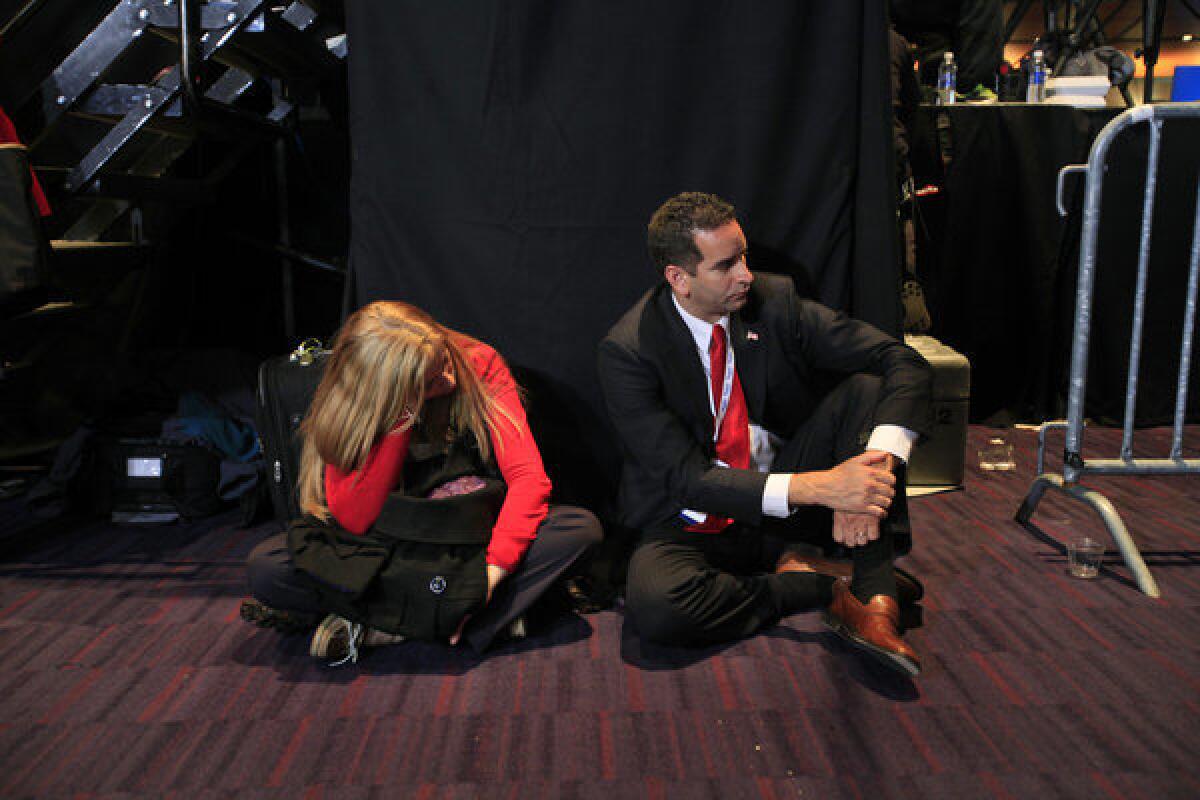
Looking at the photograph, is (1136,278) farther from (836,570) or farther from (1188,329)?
(836,570)

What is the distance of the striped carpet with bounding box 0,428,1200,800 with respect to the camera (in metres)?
1.84

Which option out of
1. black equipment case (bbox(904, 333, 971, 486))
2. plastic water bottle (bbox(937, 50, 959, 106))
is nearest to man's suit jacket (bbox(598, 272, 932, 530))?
black equipment case (bbox(904, 333, 971, 486))

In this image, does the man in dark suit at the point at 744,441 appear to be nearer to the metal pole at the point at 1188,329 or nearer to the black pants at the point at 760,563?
the black pants at the point at 760,563

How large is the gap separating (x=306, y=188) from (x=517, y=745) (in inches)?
141

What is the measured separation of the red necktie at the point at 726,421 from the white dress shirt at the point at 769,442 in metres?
0.02

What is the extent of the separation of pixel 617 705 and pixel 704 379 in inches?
32.9

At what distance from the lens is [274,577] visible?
2379mm

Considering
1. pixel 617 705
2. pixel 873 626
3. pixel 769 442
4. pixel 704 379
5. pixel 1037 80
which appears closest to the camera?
pixel 617 705

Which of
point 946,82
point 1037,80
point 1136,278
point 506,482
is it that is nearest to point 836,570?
point 506,482

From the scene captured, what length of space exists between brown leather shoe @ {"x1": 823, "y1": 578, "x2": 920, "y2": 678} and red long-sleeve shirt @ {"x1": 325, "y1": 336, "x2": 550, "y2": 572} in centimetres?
76

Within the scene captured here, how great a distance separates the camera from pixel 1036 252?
14.4 ft

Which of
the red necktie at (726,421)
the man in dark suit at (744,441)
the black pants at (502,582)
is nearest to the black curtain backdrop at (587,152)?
the man in dark suit at (744,441)

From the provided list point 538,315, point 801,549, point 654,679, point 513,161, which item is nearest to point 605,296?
point 538,315

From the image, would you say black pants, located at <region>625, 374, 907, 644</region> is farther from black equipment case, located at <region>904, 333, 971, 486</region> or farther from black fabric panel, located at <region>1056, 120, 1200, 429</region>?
black fabric panel, located at <region>1056, 120, 1200, 429</region>
